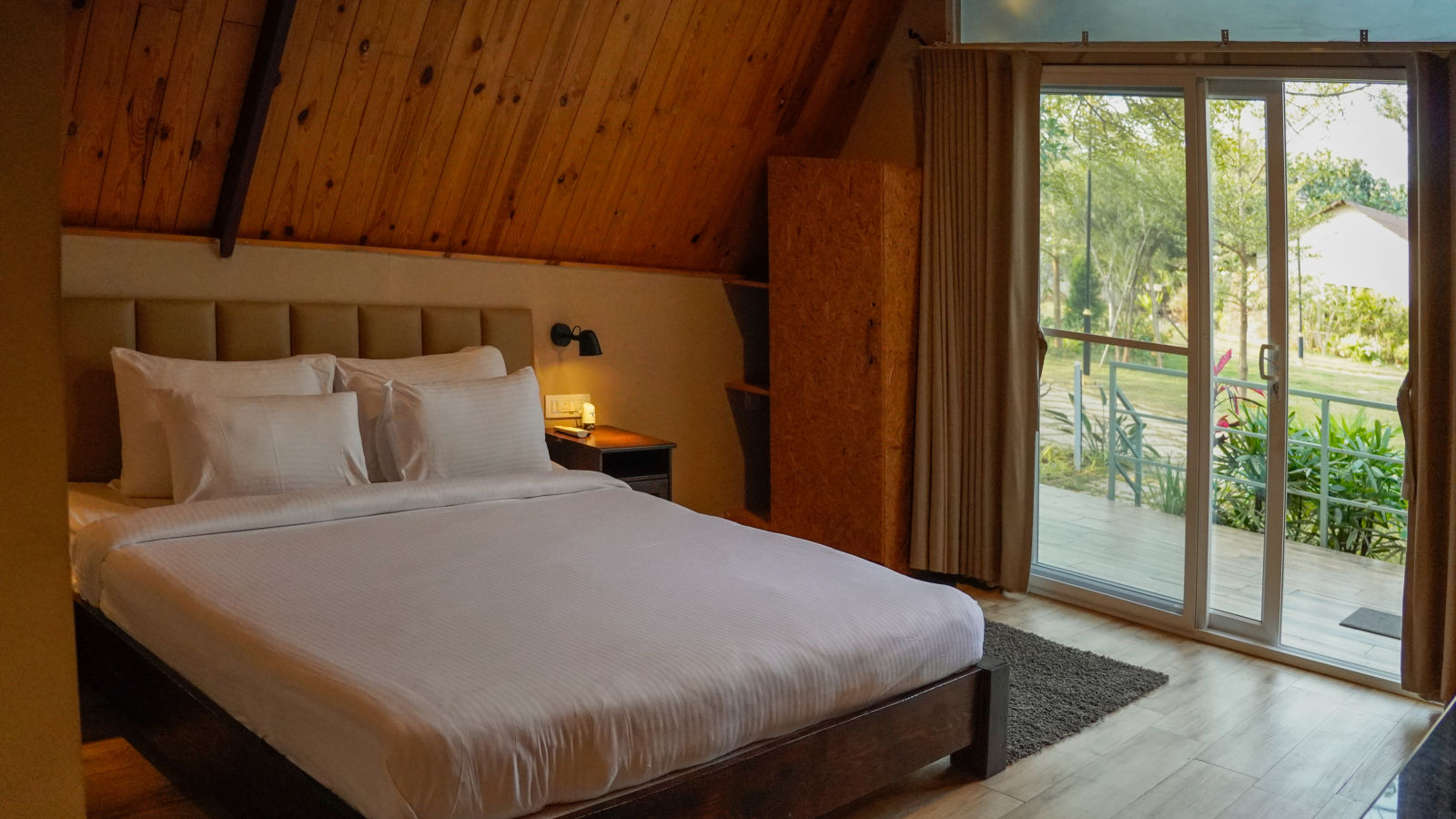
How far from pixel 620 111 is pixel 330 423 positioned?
1695 mm

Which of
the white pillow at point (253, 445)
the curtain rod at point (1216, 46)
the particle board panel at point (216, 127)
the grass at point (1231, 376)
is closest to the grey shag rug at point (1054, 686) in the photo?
the grass at point (1231, 376)

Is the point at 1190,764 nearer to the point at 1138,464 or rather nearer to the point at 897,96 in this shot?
the point at 1138,464

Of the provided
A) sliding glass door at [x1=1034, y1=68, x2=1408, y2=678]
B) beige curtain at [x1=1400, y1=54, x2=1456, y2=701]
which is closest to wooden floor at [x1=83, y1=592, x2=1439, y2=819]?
beige curtain at [x1=1400, y1=54, x2=1456, y2=701]

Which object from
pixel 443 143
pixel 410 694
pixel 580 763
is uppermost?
pixel 443 143

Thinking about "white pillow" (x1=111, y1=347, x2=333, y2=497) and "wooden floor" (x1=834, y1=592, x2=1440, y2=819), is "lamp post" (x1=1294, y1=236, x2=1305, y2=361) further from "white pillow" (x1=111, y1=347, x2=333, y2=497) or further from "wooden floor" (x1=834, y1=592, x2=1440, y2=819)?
"white pillow" (x1=111, y1=347, x2=333, y2=497)

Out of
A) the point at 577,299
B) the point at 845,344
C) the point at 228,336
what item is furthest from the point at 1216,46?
the point at 228,336

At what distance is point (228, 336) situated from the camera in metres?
3.90

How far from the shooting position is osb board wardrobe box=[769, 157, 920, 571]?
4.48 meters

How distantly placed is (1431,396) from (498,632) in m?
2.76

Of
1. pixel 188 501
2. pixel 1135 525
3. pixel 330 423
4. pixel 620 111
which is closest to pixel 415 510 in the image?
pixel 330 423

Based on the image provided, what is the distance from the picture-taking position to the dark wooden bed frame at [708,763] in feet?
7.13

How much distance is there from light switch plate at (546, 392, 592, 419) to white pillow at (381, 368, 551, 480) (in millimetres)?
720

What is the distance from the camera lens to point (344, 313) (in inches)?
164

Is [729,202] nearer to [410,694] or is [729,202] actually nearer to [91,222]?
[91,222]
